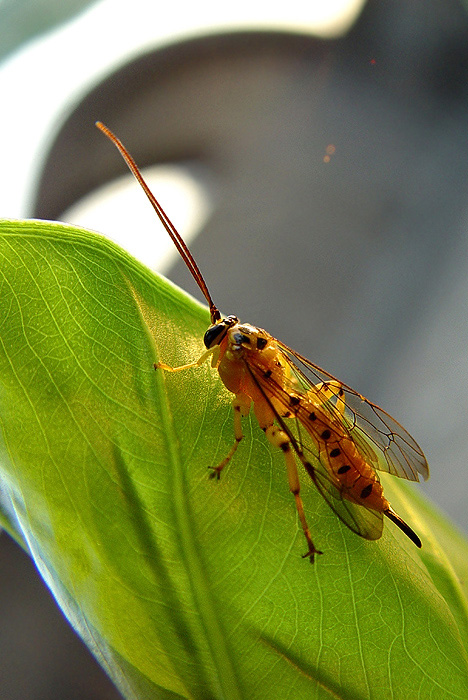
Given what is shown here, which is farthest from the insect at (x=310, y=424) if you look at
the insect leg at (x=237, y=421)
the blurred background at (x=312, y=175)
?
the blurred background at (x=312, y=175)

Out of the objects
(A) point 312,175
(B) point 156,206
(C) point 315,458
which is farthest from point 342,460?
(A) point 312,175

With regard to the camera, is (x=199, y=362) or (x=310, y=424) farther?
(x=310, y=424)

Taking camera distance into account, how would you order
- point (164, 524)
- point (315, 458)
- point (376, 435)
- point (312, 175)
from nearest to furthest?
point (164, 524), point (315, 458), point (376, 435), point (312, 175)

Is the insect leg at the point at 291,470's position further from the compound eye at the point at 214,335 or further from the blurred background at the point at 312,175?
the blurred background at the point at 312,175

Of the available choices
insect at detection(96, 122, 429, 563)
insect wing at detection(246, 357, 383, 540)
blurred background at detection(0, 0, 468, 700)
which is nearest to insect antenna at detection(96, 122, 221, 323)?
insect at detection(96, 122, 429, 563)

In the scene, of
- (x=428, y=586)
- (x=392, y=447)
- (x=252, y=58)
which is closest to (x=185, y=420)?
(x=428, y=586)

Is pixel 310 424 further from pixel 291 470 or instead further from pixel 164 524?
pixel 164 524
